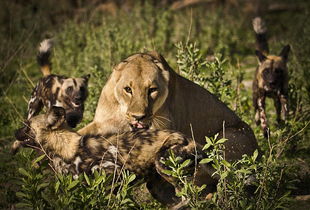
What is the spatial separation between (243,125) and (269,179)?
73.9 inches

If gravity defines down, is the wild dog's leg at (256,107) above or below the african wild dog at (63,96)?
below

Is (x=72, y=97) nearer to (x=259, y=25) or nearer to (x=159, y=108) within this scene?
(x=159, y=108)

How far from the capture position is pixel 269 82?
33.1ft

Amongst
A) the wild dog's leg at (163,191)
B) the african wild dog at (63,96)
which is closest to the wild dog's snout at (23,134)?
the wild dog's leg at (163,191)

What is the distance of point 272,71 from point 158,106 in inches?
159

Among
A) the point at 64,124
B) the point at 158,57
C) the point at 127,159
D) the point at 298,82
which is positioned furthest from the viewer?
the point at 298,82

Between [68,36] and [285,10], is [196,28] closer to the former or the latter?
[68,36]

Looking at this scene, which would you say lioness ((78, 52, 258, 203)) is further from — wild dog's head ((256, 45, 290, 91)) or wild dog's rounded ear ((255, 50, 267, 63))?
wild dog's rounded ear ((255, 50, 267, 63))

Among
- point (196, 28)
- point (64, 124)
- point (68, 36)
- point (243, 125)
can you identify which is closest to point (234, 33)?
point (196, 28)

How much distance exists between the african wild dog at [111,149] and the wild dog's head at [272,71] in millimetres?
4167

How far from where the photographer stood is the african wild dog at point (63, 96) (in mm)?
8461

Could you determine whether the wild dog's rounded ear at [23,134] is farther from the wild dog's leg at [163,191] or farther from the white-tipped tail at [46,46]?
the white-tipped tail at [46,46]

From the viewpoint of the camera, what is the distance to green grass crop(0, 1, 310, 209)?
6.14 m

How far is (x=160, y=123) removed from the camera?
6582mm
